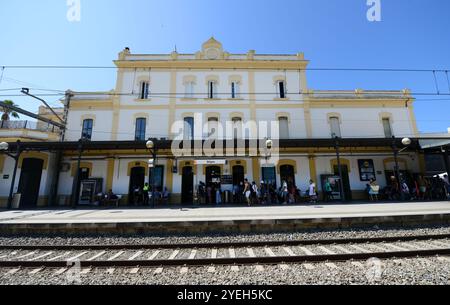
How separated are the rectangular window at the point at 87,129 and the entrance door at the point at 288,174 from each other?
15296 millimetres

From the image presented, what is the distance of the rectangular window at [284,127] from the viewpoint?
54.3 feet

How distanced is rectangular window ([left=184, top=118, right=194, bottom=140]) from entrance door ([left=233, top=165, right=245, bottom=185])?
168 inches

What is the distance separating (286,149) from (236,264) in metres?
12.0

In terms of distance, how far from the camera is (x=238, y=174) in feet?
50.8

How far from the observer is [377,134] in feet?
54.7

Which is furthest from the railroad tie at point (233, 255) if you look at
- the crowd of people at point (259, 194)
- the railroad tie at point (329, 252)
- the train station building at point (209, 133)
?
the train station building at point (209, 133)

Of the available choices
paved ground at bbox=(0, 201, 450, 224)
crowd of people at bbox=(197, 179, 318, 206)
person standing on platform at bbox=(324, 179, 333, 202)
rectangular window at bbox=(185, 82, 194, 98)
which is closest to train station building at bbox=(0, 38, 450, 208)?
rectangular window at bbox=(185, 82, 194, 98)

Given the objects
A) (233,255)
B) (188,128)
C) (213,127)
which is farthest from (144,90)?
(233,255)

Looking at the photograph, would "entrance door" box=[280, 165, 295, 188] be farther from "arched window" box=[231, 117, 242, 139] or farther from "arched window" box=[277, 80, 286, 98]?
"arched window" box=[277, 80, 286, 98]

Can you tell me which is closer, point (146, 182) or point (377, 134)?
point (146, 182)

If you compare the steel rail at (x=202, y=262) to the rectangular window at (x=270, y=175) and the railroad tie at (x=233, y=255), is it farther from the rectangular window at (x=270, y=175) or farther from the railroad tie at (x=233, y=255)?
the rectangular window at (x=270, y=175)

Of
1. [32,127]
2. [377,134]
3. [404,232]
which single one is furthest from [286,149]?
[32,127]

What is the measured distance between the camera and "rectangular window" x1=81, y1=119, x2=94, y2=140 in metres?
16.3

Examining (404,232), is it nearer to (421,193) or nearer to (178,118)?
(421,193)
